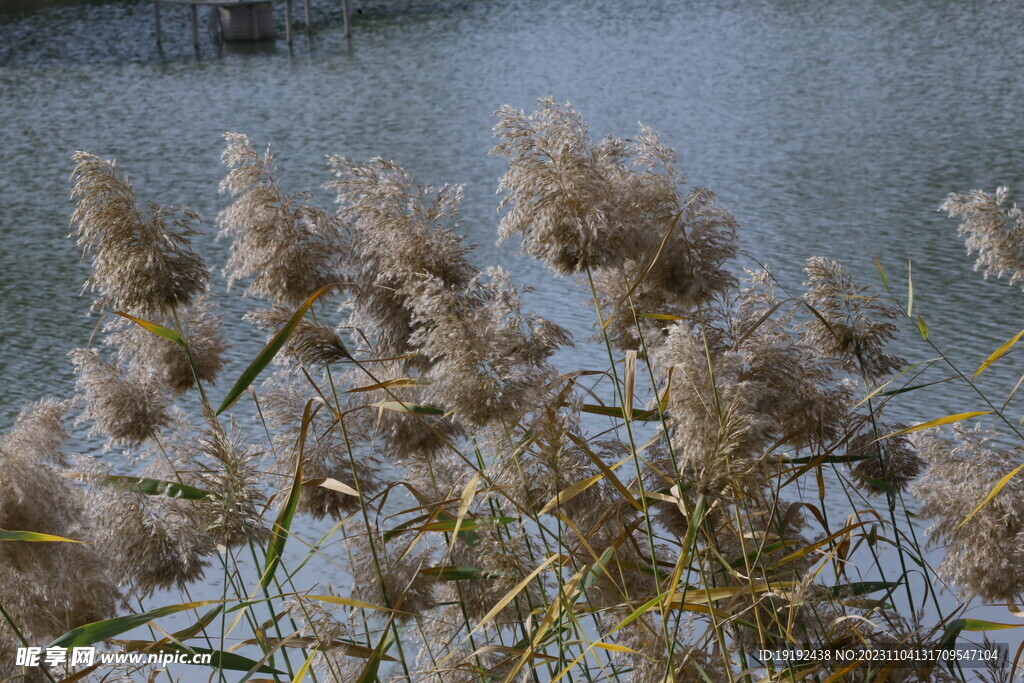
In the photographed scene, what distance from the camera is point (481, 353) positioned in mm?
1396

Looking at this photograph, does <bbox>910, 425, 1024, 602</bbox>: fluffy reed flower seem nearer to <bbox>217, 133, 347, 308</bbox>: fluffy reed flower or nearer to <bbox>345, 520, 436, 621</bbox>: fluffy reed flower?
<bbox>345, 520, 436, 621</bbox>: fluffy reed flower

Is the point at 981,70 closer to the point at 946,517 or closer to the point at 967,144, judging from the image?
the point at 967,144

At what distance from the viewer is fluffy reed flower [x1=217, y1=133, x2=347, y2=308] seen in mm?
1694

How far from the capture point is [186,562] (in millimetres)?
1667

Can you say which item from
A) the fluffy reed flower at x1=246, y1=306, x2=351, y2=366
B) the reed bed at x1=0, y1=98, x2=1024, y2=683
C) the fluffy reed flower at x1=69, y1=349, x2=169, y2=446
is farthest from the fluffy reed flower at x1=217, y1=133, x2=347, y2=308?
the fluffy reed flower at x1=69, y1=349, x2=169, y2=446

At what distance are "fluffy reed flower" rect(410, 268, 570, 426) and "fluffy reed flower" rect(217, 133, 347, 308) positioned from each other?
9.8 inches

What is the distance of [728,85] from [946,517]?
29.6 ft

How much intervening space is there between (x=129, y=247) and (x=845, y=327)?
42.8 inches

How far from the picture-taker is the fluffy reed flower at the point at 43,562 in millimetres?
1647

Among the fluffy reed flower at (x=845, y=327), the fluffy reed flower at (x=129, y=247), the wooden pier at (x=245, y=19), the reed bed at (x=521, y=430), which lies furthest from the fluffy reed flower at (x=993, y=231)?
the wooden pier at (x=245, y=19)

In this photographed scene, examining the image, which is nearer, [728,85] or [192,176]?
[192,176]

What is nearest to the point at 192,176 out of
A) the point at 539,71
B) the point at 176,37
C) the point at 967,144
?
the point at 539,71

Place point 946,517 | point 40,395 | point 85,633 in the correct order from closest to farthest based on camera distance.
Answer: point 85,633, point 946,517, point 40,395
